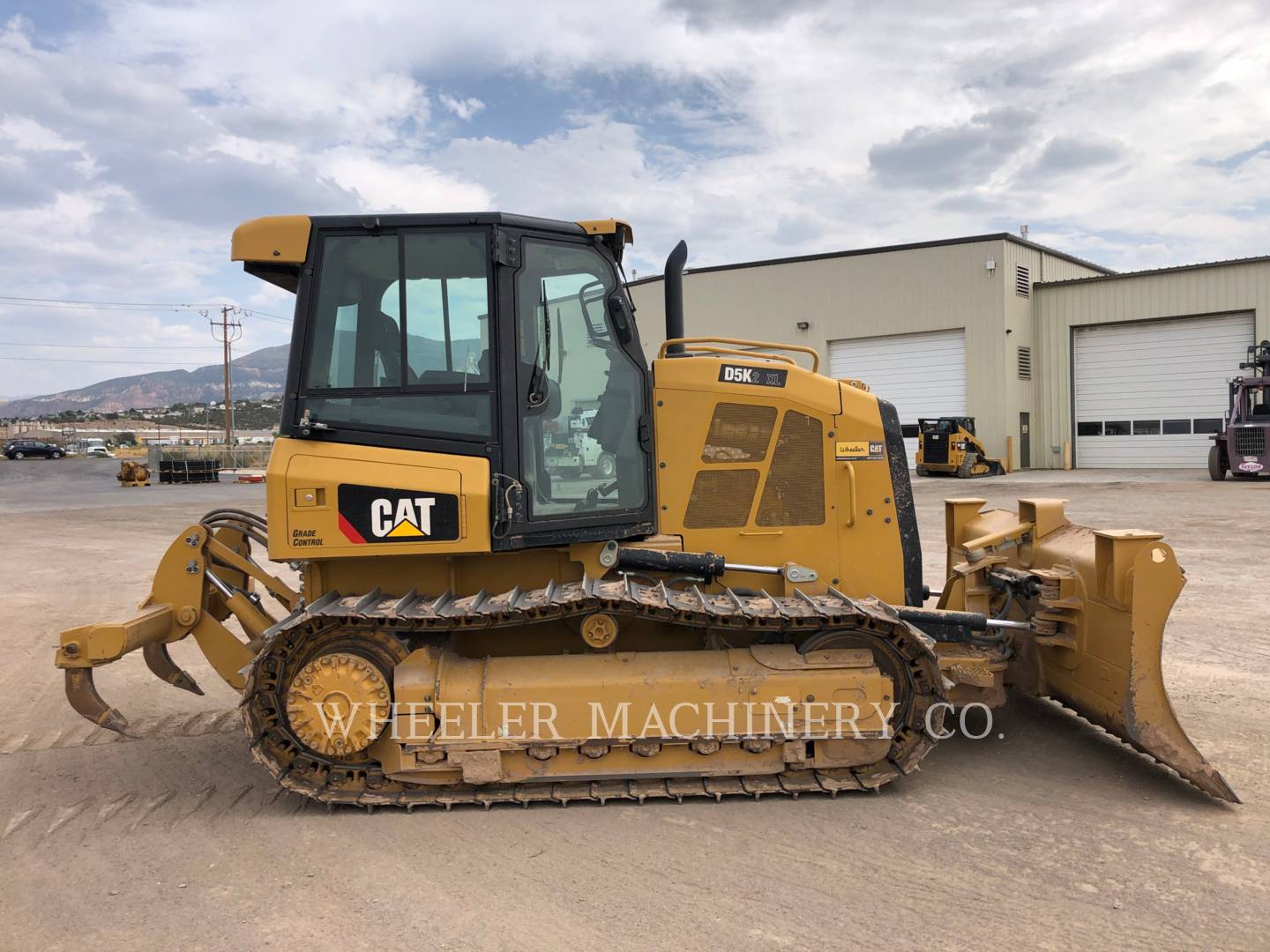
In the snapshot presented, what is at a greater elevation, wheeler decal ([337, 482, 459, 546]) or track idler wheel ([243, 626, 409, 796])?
wheeler decal ([337, 482, 459, 546])

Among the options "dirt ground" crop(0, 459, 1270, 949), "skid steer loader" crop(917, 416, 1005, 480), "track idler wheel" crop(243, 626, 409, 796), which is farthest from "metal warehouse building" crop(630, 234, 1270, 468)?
"track idler wheel" crop(243, 626, 409, 796)

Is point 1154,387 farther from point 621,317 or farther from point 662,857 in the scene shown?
point 662,857

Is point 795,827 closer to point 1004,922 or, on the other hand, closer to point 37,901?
point 1004,922

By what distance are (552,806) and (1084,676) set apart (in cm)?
299

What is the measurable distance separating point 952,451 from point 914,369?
5083 millimetres

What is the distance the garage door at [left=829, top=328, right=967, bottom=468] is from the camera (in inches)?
1313

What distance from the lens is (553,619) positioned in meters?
4.85

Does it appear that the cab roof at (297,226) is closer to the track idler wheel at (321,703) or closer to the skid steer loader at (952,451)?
the track idler wheel at (321,703)

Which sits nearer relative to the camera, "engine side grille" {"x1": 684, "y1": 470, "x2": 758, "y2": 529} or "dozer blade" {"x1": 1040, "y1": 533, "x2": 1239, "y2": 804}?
"dozer blade" {"x1": 1040, "y1": 533, "x2": 1239, "y2": 804}

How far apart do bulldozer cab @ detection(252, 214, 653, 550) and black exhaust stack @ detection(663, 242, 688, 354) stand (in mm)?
628

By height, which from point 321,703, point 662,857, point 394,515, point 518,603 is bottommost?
point 662,857

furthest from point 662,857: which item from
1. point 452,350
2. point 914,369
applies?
point 914,369

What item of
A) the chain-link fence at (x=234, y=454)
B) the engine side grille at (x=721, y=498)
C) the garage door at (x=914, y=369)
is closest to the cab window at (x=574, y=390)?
the engine side grille at (x=721, y=498)

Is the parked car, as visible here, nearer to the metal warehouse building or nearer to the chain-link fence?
the chain-link fence
